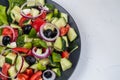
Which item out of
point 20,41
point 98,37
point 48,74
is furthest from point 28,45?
point 98,37

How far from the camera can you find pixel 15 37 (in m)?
0.99

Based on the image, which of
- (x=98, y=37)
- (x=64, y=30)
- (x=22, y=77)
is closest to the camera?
(x=22, y=77)

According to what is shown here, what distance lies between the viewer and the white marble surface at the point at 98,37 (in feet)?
3.34

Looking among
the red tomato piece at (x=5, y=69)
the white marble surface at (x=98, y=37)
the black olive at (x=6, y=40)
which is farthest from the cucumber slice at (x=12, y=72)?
the white marble surface at (x=98, y=37)

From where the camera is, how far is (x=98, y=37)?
111cm

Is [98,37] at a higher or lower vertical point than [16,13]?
lower

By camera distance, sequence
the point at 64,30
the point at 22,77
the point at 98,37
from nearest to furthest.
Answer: the point at 22,77 → the point at 64,30 → the point at 98,37

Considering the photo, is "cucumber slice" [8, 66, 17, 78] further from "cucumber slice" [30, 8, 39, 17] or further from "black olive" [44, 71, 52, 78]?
"cucumber slice" [30, 8, 39, 17]

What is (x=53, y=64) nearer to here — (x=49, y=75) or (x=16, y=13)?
(x=49, y=75)

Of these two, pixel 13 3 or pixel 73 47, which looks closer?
pixel 73 47

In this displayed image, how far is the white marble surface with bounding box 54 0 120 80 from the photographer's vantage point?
102 cm

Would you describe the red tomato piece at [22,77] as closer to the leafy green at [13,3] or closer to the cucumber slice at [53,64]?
the cucumber slice at [53,64]

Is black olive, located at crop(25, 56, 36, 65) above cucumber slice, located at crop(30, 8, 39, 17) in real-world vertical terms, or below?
below


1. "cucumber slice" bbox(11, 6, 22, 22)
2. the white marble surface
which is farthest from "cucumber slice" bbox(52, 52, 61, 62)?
"cucumber slice" bbox(11, 6, 22, 22)
